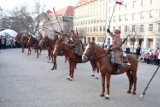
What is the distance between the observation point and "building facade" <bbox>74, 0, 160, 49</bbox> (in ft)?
189

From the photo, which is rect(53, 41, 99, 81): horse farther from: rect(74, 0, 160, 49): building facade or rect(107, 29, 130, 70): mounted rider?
rect(74, 0, 160, 49): building facade

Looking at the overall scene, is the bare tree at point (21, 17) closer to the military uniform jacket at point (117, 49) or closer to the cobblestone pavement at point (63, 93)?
the cobblestone pavement at point (63, 93)

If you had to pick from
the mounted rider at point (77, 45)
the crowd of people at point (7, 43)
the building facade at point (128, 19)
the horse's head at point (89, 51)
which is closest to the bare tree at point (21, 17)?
the building facade at point (128, 19)

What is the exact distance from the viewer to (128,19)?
68.5m

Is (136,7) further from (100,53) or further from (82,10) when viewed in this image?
(100,53)

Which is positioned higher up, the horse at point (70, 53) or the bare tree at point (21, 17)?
the bare tree at point (21, 17)

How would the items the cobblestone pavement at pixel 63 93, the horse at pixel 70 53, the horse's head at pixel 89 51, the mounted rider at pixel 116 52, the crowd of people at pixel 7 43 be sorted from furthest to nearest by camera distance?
1. the crowd of people at pixel 7 43
2. the horse at pixel 70 53
3. the horse's head at pixel 89 51
4. the mounted rider at pixel 116 52
5. the cobblestone pavement at pixel 63 93

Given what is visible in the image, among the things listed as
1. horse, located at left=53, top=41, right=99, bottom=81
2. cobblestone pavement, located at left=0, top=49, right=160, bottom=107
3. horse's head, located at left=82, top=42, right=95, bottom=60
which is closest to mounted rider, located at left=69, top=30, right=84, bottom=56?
horse, located at left=53, top=41, right=99, bottom=81

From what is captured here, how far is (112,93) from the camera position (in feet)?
33.5

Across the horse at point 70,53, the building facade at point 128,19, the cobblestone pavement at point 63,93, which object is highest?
the building facade at point 128,19

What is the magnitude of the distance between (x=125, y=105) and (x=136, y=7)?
59.7 m

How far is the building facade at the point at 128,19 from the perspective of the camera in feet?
189

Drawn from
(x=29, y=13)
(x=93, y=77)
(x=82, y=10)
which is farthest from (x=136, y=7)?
(x=93, y=77)

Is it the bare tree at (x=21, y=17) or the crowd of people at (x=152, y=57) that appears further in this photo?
the bare tree at (x=21, y=17)
